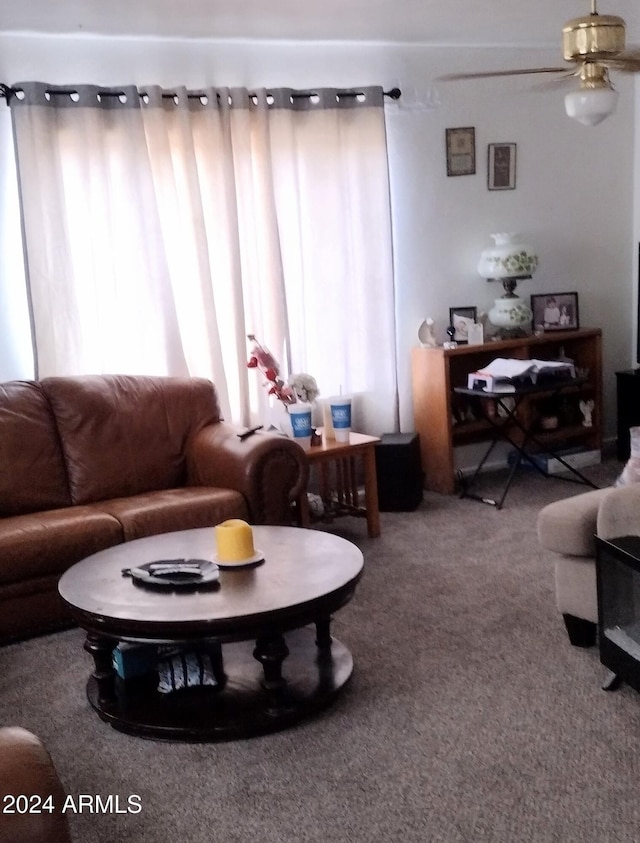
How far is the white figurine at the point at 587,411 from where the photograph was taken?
5.21m

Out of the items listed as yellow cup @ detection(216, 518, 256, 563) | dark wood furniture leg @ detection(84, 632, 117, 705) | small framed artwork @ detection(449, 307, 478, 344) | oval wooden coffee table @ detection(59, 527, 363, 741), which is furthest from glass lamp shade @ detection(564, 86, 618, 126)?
small framed artwork @ detection(449, 307, 478, 344)

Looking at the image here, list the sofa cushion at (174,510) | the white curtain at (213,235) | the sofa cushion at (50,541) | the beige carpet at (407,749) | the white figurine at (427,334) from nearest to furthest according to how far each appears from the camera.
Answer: the beige carpet at (407,749) < the sofa cushion at (50,541) < the sofa cushion at (174,510) < the white curtain at (213,235) < the white figurine at (427,334)

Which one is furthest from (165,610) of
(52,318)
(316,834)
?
(52,318)

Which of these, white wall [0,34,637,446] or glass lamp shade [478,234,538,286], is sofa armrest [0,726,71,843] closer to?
white wall [0,34,637,446]

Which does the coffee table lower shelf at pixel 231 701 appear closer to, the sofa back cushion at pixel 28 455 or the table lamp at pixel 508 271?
the sofa back cushion at pixel 28 455

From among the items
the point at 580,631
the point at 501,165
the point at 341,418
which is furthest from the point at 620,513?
the point at 501,165

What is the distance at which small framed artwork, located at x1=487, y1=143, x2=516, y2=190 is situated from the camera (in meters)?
5.02

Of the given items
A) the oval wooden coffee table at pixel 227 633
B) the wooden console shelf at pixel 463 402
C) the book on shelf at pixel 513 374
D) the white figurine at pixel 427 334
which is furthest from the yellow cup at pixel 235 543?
the white figurine at pixel 427 334

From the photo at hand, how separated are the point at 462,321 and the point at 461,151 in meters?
0.98

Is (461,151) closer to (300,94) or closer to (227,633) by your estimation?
(300,94)

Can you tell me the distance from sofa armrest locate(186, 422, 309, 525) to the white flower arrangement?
54 centimetres

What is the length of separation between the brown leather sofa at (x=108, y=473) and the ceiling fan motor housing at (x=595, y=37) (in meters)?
1.83

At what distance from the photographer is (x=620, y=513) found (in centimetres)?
242

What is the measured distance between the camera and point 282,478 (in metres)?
3.55
